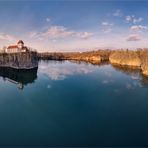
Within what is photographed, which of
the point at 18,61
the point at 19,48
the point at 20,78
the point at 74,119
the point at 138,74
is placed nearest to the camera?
the point at 74,119

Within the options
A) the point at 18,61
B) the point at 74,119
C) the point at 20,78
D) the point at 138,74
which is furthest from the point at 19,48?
the point at 74,119

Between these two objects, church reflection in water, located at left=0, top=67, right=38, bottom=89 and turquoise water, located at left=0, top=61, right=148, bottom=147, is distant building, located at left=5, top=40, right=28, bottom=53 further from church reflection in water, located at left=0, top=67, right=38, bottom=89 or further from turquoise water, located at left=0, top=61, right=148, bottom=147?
turquoise water, located at left=0, top=61, right=148, bottom=147

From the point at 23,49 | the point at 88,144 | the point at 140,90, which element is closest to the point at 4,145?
the point at 88,144

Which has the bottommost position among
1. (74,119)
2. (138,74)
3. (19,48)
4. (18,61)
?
(74,119)

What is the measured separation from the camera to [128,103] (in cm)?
2031

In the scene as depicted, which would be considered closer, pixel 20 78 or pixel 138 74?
pixel 20 78

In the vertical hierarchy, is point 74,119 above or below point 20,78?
below

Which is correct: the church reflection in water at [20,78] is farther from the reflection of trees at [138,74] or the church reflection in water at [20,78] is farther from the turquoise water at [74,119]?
the reflection of trees at [138,74]

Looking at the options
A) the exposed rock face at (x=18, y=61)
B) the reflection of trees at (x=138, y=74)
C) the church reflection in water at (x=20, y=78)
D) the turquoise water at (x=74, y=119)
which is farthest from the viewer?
the exposed rock face at (x=18, y=61)

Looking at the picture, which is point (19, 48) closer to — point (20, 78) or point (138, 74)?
point (20, 78)

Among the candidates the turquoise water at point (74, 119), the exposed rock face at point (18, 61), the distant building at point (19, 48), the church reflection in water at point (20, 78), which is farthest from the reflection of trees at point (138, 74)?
the distant building at point (19, 48)

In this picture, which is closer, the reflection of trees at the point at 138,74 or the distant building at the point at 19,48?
the reflection of trees at the point at 138,74

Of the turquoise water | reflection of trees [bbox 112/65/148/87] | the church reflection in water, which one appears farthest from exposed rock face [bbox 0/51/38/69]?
the turquoise water

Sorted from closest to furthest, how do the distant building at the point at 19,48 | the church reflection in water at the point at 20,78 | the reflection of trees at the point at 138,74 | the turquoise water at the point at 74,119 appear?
the turquoise water at the point at 74,119 → the reflection of trees at the point at 138,74 → the church reflection in water at the point at 20,78 → the distant building at the point at 19,48
